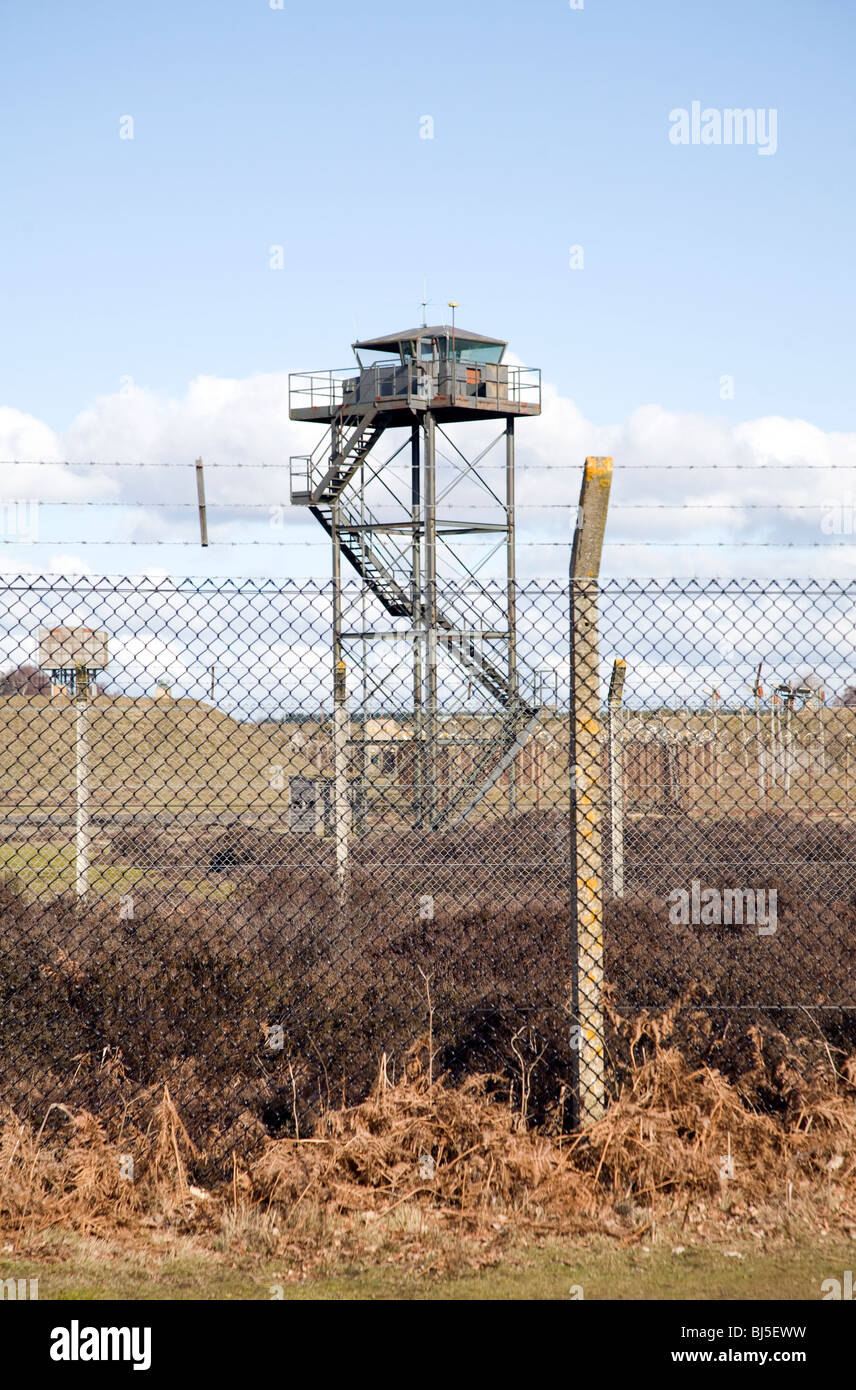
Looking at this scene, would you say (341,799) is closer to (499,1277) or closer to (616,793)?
(616,793)

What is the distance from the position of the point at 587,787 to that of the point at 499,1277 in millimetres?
1931

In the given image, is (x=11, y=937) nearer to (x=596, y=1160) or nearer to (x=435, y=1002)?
(x=435, y=1002)

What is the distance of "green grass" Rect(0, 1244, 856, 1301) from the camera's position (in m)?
4.50

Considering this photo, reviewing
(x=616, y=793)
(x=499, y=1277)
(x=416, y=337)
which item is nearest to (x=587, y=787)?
(x=499, y=1277)

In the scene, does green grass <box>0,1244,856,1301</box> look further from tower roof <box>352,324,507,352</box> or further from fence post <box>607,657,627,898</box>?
tower roof <box>352,324,507,352</box>

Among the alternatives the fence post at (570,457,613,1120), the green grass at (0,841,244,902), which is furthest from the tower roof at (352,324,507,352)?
the fence post at (570,457,613,1120)

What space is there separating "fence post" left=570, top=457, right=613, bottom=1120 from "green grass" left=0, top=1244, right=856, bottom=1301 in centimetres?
69

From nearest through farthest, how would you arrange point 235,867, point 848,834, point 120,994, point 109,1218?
1. point 109,1218
2. point 120,994
3. point 235,867
4. point 848,834

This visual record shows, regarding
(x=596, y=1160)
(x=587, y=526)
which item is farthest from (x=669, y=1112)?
(x=587, y=526)

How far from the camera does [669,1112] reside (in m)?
5.24

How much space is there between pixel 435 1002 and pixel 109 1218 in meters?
1.82

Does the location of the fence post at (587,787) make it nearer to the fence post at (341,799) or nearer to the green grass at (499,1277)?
the green grass at (499,1277)

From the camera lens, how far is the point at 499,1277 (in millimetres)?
4617

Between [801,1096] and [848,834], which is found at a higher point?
[801,1096]
